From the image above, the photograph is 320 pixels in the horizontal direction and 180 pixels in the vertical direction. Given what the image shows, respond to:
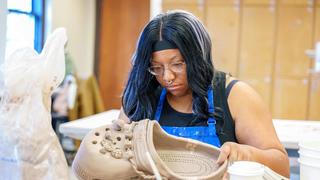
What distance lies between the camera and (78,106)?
157 inches

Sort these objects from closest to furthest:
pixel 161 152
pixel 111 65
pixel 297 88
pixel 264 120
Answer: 1. pixel 161 152
2. pixel 264 120
3. pixel 297 88
4. pixel 111 65

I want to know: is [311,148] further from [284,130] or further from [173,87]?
[284,130]

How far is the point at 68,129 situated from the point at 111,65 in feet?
10.7

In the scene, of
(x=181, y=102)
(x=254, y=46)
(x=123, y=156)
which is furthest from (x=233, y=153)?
(x=254, y=46)

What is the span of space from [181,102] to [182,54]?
0.23 m

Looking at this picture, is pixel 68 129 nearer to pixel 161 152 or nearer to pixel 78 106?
pixel 161 152

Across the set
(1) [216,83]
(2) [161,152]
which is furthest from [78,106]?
(2) [161,152]

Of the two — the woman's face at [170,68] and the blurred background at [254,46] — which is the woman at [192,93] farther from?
the blurred background at [254,46]

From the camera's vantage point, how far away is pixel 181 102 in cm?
136

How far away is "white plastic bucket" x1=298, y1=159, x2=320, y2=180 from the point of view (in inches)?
31.2

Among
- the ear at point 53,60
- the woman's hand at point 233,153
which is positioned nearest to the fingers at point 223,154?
the woman's hand at point 233,153

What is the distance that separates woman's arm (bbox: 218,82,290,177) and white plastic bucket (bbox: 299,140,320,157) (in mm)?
198

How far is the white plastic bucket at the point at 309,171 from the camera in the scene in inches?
31.2

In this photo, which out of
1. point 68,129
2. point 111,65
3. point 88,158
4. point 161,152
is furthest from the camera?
point 111,65
